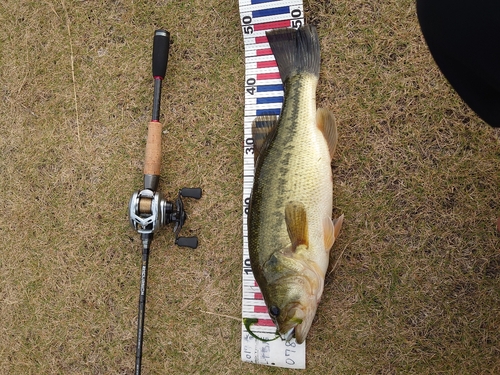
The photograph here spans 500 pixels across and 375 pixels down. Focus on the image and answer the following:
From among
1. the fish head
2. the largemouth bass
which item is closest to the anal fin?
the largemouth bass

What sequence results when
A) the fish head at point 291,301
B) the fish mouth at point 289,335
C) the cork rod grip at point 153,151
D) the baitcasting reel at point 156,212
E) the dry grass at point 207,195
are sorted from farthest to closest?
the cork rod grip at point 153,151 < the baitcasting reel at point 156,212 < the dry grass at point 207,195 < the fish mouth at point 289,335 < the fish head at point 291,301

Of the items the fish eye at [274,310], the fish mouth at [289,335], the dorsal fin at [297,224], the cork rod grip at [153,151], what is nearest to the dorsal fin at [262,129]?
the dorsal fin at [297,224]

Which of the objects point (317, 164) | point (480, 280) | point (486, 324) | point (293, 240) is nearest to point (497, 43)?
point (317, 164)

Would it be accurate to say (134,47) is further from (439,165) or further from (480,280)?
(480,280)

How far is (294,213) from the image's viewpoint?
2.39 m

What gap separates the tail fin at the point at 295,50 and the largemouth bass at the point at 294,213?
0.33ft

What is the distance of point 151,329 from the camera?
3004mm

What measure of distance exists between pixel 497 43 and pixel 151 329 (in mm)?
2599

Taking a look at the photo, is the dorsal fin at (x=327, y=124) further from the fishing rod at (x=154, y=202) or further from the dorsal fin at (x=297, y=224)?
the fishing rod at (x=154, y=202)

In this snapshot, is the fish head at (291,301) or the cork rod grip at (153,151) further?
the cork rod grip at (153,151)

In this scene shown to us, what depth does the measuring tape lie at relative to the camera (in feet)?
9.18

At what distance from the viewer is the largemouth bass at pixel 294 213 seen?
2373 mm

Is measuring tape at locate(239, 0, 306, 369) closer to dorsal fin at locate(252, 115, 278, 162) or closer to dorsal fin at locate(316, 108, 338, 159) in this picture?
dorsal fin at locate(252, 115, 278, 162)

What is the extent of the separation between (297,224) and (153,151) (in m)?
1.13
